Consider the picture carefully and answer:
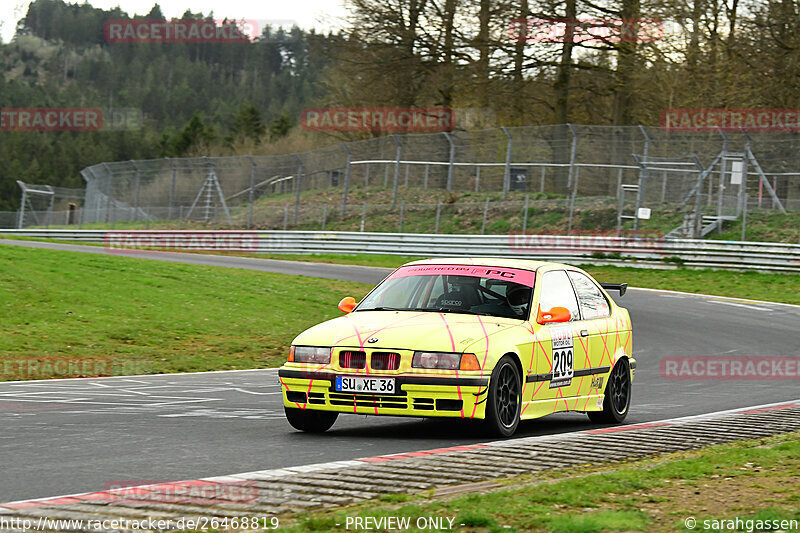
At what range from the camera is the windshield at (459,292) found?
9500mm

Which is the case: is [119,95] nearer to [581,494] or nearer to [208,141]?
[208,141]

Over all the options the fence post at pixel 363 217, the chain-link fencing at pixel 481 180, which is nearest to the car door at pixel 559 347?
the chain-link fencing at pixel 481 180

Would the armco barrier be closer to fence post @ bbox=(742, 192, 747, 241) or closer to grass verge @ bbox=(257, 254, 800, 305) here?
grass verge @ bbox=(257, 254, 800, 305)

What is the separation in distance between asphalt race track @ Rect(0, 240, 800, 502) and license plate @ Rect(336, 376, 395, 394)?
0.40m

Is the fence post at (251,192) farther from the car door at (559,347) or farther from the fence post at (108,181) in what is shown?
the car door at (559,347)

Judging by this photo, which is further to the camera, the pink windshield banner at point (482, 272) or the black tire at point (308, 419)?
the pink windshield banner at point (482, 272)

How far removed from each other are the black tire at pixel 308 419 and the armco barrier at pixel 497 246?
76.6 ft

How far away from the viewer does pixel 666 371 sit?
1574 centimetres

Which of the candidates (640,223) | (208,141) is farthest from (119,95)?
(640,223)

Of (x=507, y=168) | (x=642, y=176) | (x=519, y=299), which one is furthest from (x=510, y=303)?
(x=507, y=168)

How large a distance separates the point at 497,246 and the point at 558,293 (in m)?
24.7

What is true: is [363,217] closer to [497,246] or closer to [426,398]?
[497,246]

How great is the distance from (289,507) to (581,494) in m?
1.56

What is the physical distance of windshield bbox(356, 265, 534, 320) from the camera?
9.50 metres
